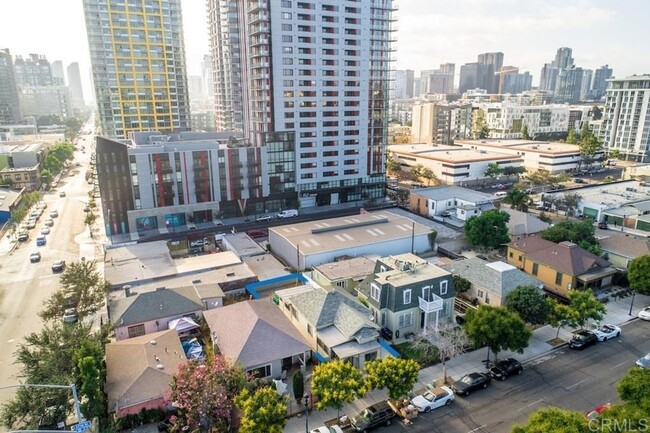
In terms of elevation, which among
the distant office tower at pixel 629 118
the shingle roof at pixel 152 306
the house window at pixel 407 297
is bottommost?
the shingle roof at pixel 152 306

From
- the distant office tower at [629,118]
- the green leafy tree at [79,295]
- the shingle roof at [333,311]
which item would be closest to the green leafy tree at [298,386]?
the shingle roof at [333,311]

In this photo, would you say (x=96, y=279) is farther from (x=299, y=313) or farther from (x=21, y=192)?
(x=21, y=192)

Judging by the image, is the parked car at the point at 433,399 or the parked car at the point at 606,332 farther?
the parked car at the point at 606,332

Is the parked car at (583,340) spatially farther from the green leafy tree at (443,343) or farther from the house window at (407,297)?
the house window at (407,297)

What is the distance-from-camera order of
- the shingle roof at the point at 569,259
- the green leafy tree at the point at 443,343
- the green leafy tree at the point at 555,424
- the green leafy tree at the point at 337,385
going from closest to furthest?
the green leafy tree at the point at 555,424, the green leafy tree at the point at 337,385, the green leafy tree at the point at 443,343, the shingle roof at the point at 569,259

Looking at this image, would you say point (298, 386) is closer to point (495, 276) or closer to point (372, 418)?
point (372, 418)

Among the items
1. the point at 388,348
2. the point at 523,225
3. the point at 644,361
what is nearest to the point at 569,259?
the point at 644,361
